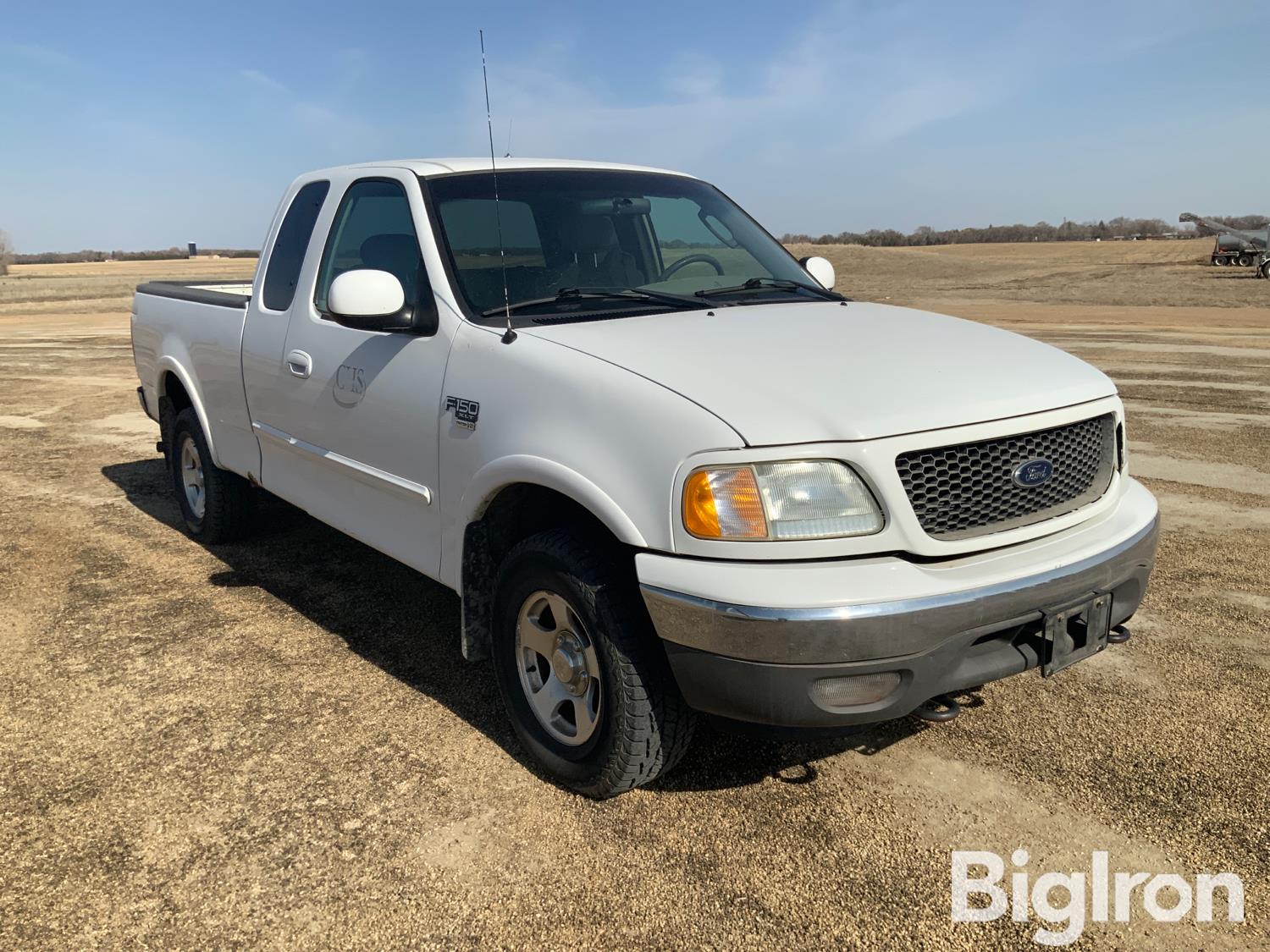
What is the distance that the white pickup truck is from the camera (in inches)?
103

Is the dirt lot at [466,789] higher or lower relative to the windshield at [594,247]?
lower

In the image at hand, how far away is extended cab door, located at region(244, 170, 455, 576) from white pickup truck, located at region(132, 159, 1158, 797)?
0.02m

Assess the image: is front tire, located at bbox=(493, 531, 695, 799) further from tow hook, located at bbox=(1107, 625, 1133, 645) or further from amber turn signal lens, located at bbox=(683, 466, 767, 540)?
tow hook, located at bbox=(1107, 625, 1133, 645)

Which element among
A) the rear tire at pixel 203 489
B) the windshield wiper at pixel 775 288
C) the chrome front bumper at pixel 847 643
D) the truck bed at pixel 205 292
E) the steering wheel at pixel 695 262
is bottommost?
the rear tire at pixel 203 489

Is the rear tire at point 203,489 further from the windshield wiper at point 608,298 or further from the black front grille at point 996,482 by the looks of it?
the black front grille at point 996,482

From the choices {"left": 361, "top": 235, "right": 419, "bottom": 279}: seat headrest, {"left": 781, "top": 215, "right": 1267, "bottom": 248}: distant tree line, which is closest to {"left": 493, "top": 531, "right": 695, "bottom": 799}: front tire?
{"left": 361, "top": 235, "right": 419, "bottom": 279}: seat headrest

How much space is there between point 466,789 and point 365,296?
1702mm

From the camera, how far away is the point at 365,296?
347 cm

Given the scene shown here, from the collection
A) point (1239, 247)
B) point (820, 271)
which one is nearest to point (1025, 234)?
point (1239, 247)

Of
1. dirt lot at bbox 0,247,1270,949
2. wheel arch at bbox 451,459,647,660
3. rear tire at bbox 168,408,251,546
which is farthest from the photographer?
rear tire at bbox 168,408,251,546

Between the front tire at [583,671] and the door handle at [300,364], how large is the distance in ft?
5.18

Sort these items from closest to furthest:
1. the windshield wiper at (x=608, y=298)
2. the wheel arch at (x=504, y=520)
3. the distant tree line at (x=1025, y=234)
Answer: the wheel arch at (x=504, y=520)
the windshield wiper at (x=608, y=298)
the distant tree line at (x=1025, y=234)

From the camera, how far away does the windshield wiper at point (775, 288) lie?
13.1ft

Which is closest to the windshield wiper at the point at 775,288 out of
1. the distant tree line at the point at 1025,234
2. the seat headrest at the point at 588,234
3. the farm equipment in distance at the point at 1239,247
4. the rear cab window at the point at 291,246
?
the seat headrest at the point at 588,234
